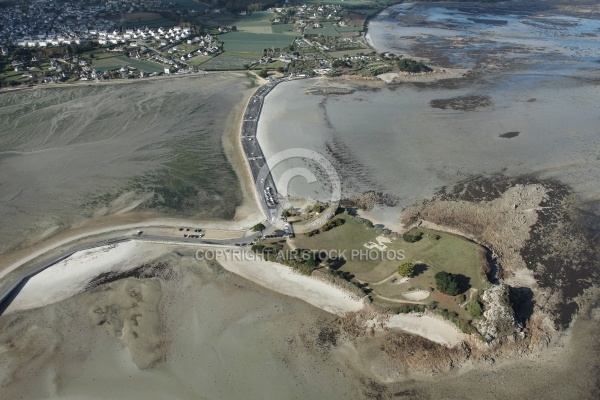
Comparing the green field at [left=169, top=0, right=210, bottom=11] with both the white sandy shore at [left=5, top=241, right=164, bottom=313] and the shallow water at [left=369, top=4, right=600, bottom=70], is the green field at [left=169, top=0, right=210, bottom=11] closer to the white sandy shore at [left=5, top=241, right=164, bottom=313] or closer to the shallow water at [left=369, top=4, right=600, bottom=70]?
the shallow water at [left=369, top=4, right=600, bottom=70]

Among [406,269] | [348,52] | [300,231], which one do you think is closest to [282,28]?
[348,52]

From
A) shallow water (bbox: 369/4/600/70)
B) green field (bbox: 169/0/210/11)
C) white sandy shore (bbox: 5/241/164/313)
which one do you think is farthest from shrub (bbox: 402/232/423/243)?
green field (bbox: 169/0/210/11)

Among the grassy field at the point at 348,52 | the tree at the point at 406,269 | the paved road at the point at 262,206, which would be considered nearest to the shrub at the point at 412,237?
the tree at the point at 406,269

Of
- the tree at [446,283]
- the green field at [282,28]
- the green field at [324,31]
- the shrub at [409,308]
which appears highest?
the green field at [282,28]

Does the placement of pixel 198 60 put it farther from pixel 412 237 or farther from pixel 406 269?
pixel 406 269

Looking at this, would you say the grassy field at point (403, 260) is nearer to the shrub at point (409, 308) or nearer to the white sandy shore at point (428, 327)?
the shrub at point (409, 308)

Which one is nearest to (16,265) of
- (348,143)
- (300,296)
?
(300,296)
